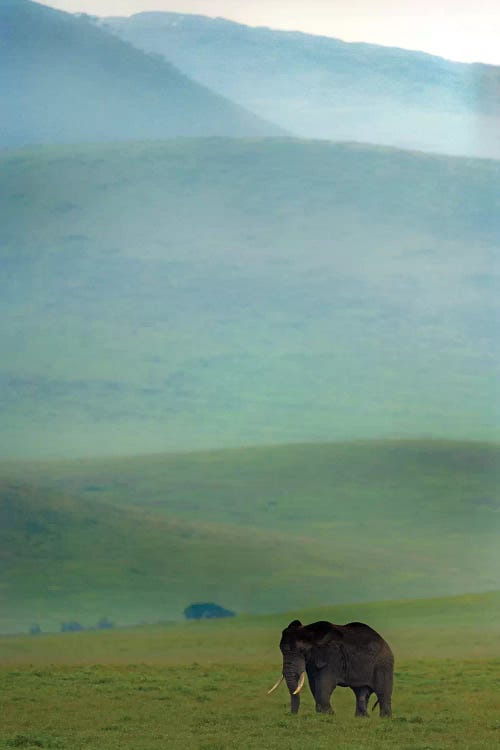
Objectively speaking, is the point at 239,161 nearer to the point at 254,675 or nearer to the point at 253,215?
the point at 253,215

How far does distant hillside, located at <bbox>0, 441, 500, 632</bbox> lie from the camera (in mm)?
23422

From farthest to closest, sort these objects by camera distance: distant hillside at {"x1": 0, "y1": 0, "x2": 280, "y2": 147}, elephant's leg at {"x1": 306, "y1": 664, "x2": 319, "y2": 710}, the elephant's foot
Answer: distant hillside at {"x1": 0, "y1": 0, "x2": 280, "y2": 147} → the elephant's foot → elephant's leg at {"x1": 306, "y1": 664, "x2": 319, "y2": 710}

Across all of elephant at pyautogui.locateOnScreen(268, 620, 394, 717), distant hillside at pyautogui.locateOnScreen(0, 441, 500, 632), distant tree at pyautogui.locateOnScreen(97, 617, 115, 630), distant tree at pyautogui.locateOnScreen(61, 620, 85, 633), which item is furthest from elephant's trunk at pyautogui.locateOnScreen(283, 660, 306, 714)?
distant tree at pyautogui.locateOnScreen(61, 620, 85, 633)

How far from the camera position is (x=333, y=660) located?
524 inches

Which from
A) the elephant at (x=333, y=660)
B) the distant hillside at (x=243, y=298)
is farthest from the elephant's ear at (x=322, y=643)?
the distant hillside at (x=243, y=298)

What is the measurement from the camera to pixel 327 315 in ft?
83.1

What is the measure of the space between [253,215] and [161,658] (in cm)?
903

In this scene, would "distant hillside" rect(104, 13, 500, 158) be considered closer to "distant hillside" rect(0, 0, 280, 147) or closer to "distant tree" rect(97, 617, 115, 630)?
"distant hillside" rect(0, 0, 280, 147)

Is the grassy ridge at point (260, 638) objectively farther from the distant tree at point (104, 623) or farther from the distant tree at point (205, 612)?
the distant tree at point (104, 623)

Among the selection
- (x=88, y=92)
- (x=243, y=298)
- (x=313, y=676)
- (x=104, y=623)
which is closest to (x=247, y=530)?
(x=104, y=623)

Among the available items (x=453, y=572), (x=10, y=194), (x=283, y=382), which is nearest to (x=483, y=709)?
(x=453, y=572)

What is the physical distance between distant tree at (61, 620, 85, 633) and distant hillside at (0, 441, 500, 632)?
0.44ft

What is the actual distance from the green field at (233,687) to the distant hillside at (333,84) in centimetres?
911

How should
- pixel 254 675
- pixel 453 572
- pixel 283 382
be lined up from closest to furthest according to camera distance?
pixel 254 675 → pixel 453 572 → pixel 283 382
